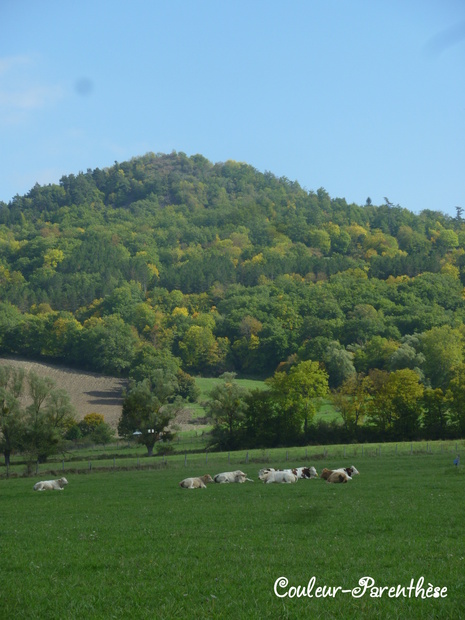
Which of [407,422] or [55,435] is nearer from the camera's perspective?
[55,435]

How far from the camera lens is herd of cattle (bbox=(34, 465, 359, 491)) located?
2907 centimetres

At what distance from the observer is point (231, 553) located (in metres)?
12.6

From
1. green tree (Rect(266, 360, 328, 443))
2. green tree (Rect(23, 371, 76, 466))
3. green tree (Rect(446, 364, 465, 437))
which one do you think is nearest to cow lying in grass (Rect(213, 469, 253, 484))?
green tree (Rect(23, 371, 76, 466))

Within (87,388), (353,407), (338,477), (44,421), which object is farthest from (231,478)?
(87,388)

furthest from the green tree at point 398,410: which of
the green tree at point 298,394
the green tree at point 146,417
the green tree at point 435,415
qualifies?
the green tree at point 146,417

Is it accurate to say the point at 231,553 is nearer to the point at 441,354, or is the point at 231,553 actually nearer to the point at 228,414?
the point at 228,414

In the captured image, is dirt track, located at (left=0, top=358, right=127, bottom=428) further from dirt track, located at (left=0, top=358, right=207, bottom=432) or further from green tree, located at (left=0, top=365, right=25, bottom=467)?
green tree, located at (left=0, top=365, right=25, bottom=467)

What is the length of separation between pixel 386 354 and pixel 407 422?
61.0 metres

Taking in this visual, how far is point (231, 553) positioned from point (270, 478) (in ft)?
59.6

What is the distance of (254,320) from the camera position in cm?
Answer: 16288

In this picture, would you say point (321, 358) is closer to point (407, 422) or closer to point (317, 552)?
point (407, 422)

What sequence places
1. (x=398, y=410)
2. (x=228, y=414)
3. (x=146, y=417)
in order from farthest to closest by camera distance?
(x=146, y=417), (x=228, y=414), (x=398, y=410)

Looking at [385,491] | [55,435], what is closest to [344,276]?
[55,435]

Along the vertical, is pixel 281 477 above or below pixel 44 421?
above
